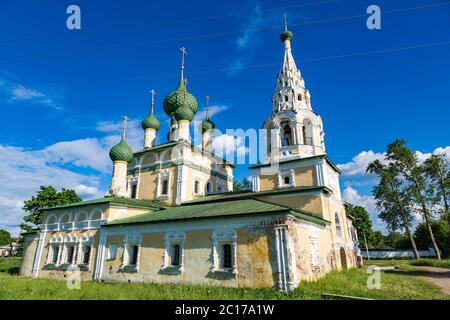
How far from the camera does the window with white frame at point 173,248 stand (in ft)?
46.9

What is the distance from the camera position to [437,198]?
2877 centimetres

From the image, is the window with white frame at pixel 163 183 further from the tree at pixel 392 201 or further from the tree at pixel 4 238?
the tree at pixel 4 238

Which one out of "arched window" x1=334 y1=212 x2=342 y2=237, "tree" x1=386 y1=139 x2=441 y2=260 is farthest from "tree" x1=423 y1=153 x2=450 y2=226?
"arched window" x1=334 y1=212 x2=342 y2=237

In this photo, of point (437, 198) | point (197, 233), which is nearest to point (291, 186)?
point (197, 233)

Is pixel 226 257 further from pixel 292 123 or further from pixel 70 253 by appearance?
pixel 70 253

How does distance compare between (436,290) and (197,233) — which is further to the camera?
(197,233)

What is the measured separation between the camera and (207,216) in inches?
531

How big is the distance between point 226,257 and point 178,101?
1543 cm

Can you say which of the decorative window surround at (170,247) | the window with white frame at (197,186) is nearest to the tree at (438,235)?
the window with white frame at (197,186)

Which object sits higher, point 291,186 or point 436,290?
point 291,186

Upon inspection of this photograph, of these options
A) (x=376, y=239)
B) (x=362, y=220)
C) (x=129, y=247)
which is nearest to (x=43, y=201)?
(x=129, y=247)

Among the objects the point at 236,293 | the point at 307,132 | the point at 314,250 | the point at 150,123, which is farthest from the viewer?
the point at 150,123
